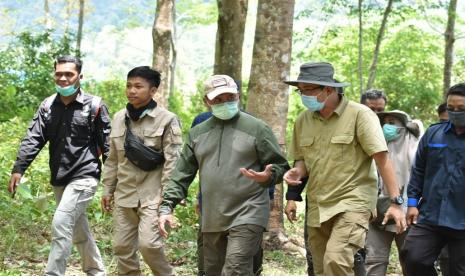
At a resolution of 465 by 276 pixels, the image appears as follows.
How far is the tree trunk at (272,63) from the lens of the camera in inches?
337

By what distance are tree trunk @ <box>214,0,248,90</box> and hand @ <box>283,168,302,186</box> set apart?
18.8 ft

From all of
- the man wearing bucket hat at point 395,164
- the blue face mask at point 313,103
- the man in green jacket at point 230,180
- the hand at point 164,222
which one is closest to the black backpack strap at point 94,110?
the man in green jacket at point 230,180

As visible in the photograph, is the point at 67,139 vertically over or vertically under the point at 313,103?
under

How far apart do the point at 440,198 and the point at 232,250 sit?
164 centimetres

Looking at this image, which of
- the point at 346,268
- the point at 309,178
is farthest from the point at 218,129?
the point at 346,268

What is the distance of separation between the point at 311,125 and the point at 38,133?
8.52 feet

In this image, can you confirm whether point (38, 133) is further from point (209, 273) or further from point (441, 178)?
point (441, 178)

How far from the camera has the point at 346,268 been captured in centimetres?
559

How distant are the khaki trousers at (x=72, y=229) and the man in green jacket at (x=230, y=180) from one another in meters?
1.15

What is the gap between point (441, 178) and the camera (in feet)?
19.3

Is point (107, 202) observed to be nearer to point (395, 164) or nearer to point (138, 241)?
point (138, 241)

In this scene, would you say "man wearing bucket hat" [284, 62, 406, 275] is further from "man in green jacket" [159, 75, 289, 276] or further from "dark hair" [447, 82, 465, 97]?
"dark hair" [447, 82, 465, 97]

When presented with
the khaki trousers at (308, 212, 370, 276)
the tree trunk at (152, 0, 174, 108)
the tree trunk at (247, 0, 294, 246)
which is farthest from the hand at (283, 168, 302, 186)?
the tree trunk at (152, 0, 174, 108)

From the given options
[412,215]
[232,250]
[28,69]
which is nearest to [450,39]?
[28,69]
